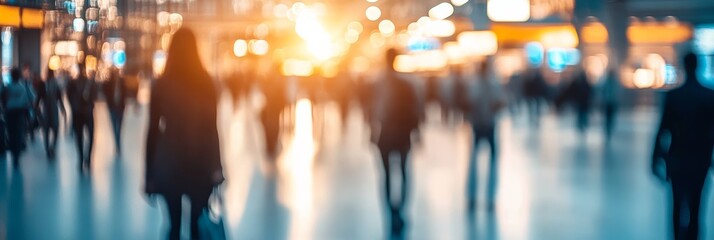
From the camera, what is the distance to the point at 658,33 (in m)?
47.0

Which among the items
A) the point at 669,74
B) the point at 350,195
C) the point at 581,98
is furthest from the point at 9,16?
the point at 669,74

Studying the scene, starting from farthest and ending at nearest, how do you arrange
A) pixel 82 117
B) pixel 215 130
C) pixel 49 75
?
pixel 49 75, pixel 82 117, pixel 215 130

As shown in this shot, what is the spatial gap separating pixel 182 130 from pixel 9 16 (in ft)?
68.7

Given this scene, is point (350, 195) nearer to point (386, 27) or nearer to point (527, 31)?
point (527, 31)

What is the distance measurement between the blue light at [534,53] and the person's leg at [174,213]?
1844 inches

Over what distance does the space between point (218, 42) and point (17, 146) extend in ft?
149

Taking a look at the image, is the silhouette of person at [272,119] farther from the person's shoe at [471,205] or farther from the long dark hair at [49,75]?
the person's shoe at [471,205]

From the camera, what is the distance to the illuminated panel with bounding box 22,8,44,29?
94.6 feet

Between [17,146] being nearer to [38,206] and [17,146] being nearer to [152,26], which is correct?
[38,206]

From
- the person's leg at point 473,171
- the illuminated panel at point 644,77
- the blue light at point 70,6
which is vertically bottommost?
the illuminated panel at point 644,77

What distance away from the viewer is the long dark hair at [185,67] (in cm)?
768

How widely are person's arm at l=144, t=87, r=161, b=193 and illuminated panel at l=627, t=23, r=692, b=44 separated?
132 feet

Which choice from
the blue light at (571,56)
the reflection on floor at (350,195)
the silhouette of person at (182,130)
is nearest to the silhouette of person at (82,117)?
the reflection on floor at (350,195)

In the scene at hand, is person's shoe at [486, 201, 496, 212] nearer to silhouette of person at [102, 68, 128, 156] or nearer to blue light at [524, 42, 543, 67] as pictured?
silhouette of person at [102, 68, 128, 156]
